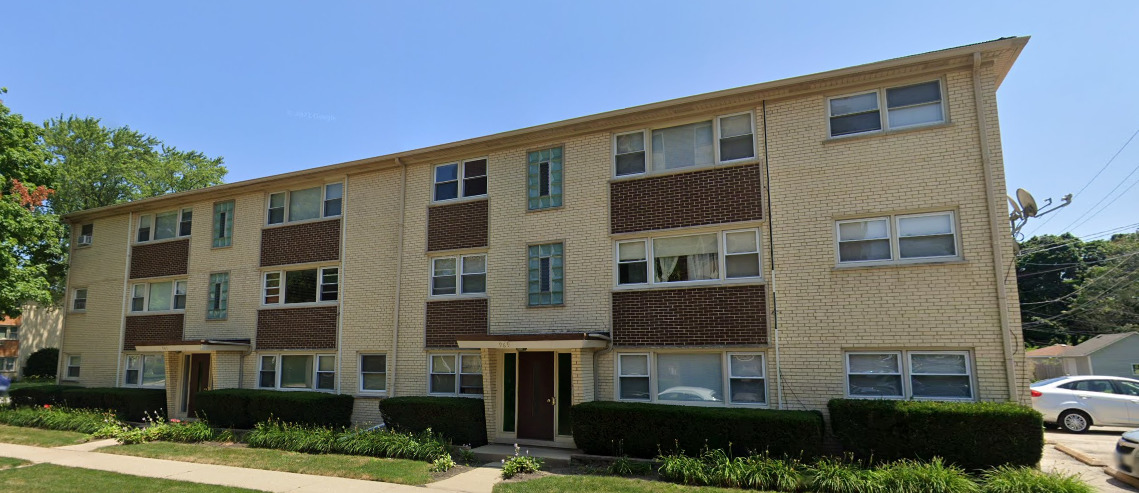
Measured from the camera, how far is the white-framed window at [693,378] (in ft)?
42.2

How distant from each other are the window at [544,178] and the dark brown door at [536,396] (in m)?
3.47

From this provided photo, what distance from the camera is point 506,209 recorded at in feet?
52.0

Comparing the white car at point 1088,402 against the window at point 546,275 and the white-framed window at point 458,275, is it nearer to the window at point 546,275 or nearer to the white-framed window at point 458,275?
the window at point 546,275

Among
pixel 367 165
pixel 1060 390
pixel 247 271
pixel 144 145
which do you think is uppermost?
pixel 144 145

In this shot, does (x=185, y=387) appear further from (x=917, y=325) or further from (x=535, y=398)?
(x=917, y=325)

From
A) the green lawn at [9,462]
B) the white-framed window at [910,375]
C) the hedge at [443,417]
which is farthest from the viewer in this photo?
the hedge at [443,417]

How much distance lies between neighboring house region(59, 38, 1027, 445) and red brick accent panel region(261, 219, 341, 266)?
0.06m

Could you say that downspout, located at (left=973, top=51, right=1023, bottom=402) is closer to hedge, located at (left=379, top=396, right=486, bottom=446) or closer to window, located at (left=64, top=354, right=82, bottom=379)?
hedge, located at (left=379, top=396, right=486, bottom=446)

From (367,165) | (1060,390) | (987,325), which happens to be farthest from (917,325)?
(367,165)

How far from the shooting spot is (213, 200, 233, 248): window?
2000 centimetres

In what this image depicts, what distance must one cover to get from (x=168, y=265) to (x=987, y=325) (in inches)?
865

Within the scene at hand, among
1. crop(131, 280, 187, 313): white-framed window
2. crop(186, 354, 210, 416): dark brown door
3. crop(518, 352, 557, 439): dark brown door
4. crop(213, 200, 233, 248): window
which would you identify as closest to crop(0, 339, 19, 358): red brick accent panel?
crop(131, 280, 187, 313): white-framed window

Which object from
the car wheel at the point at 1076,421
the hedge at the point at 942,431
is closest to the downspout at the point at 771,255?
the hedge at the point at 942,431

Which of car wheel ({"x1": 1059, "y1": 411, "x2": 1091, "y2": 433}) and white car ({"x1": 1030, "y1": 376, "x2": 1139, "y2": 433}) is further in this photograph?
car wheel ({"x1": 1059, "y1": 411, "x2": 1091, "y2": 433})
